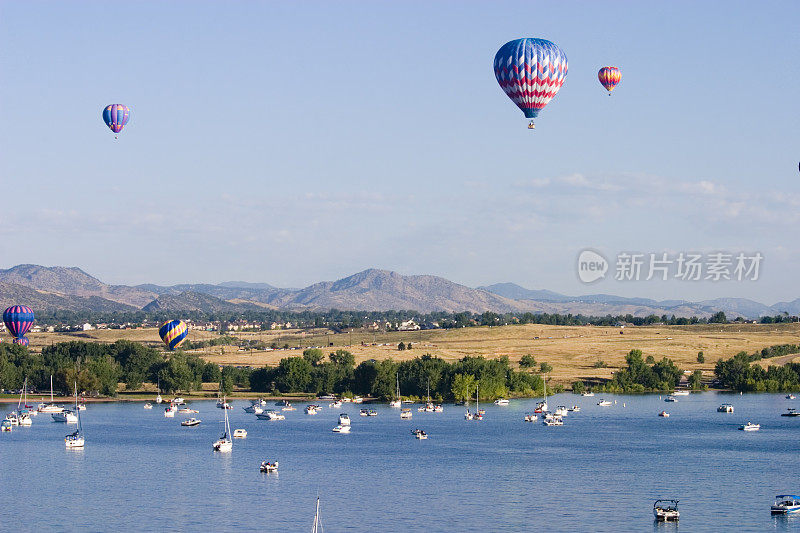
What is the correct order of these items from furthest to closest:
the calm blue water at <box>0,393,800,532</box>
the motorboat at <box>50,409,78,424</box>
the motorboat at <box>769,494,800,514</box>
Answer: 1. the motorboat at <box>50,409,78,424</box>
2. the motorboat at <box>769,494,800,514</box>
3. the calm blue water at <box>0,393,800,532</box>

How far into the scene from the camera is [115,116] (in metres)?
171

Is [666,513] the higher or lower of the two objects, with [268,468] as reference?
higher

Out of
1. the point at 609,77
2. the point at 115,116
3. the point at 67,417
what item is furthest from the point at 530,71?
the point at 67,417

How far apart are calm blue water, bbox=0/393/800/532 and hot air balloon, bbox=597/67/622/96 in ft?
152

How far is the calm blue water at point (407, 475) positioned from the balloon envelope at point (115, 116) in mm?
42703

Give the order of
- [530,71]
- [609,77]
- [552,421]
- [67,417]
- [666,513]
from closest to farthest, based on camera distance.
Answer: [666,513]
[530,71]
[609,77]
[552,421]
[67,417]

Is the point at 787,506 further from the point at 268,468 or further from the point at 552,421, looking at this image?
the point at 552,421

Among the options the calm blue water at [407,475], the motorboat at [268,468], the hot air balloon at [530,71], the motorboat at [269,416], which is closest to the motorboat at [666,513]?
the calm blue water at [407,475]

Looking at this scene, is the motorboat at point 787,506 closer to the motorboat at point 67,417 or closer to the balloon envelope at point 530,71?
the balloon envelope at point 530,71

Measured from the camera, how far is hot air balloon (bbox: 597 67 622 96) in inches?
6304

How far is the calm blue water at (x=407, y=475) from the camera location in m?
102

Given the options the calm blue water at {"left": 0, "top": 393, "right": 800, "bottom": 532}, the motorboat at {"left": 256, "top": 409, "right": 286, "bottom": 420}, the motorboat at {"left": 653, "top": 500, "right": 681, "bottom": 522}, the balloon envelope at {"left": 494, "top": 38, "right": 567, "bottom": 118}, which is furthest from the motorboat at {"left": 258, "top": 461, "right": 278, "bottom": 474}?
the motorboat at {"left": 256, "top": 409, "right": 286, "bottom": 420}

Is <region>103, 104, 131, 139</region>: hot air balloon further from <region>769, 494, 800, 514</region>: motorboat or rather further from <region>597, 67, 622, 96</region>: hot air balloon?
<region>769, 494, 800, 514</region>: motorboat

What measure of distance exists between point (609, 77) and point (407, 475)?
63.0 meters
